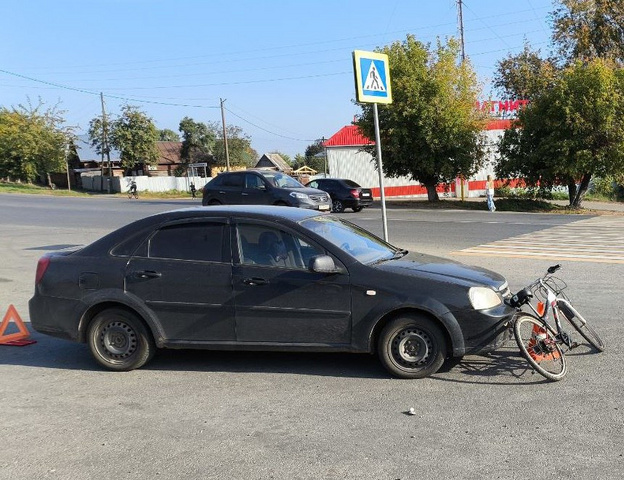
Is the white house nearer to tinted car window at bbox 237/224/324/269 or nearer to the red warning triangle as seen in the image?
the red warning triangle

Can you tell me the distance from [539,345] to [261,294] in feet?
7.92

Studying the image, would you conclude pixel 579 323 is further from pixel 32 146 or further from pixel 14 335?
pixel 32 146

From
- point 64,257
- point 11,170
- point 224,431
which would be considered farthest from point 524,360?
point 11,170

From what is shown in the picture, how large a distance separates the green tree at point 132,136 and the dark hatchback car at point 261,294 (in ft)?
191

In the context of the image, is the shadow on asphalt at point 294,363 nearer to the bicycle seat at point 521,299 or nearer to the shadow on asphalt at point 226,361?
the shadow on asphalt at point 226,361

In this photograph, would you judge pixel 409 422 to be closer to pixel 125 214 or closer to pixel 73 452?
pixel 73 452

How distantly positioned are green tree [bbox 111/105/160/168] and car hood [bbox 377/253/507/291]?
2345 inches

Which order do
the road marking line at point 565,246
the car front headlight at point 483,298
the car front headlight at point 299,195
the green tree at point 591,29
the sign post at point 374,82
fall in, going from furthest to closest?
the green tree at point 591,29 → the car front headlight at point 299,195 → the road marking line at point 565,246 → the sign post at point 374,82 → the car front headlight at point 483,298

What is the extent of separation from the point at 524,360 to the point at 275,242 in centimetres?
251

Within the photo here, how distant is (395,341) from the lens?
5312 mm

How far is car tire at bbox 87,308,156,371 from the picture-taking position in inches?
228

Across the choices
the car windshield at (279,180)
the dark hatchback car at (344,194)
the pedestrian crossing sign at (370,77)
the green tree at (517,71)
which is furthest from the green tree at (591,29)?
the pedestrian crossing sign at (370,77)

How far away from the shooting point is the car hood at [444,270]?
5.39m

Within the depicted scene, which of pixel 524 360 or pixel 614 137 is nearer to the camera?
pixel 524 360
